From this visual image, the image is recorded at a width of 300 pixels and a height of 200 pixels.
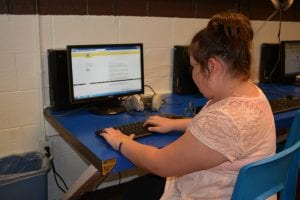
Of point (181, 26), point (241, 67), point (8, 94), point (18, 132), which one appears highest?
point (181, 26)

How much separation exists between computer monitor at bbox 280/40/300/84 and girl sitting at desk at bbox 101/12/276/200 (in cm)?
168

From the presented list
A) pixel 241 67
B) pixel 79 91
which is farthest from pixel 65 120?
pixel 241 67

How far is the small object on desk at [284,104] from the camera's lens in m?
1.88

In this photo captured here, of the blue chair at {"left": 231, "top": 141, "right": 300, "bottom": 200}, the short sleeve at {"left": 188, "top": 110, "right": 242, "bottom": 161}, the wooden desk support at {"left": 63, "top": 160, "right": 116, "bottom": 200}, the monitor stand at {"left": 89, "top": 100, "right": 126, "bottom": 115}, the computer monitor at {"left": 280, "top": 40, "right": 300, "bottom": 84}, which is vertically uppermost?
the computer monitor at {"left": 280, "top": 40, "right": 300, "bottom": 84}

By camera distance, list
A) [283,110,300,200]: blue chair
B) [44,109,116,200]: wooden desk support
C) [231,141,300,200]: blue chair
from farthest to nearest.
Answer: [283,110,300,200]: blue chair → [44,109,116,200]: wooden desk support → [231,141,300,200]: blue chair

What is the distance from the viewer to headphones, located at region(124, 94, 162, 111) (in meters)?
1.86

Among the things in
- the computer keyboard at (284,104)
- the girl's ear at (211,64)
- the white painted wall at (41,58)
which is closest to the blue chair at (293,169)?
the computer keyboard at (284,104)

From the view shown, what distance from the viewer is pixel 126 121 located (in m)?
1.67

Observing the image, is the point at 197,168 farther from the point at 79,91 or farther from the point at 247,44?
the point at 79,91

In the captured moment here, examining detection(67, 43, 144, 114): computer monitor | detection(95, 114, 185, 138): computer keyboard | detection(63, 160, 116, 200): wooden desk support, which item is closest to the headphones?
detection(67, 43, 144, 114): computer monitor

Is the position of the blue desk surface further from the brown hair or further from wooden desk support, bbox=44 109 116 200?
the brown hair

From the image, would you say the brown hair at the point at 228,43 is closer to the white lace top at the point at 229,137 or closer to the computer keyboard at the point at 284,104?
the white lace top at the point at 229,137

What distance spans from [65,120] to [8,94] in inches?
15.3

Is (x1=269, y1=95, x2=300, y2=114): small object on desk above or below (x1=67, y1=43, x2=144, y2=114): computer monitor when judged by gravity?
below
